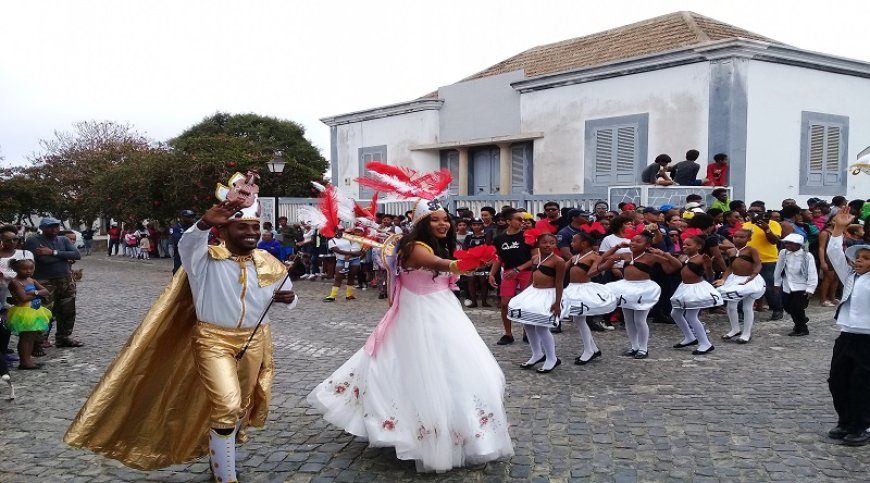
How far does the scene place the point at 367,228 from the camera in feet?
18.7

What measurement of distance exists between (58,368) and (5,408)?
5.81 feet

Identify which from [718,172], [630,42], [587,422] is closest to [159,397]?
[587,422]

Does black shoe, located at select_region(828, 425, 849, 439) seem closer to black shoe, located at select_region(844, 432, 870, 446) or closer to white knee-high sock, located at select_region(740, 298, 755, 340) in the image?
black shoe, located at select_region(844, 432, 870, 446)

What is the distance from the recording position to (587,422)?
19.7ft

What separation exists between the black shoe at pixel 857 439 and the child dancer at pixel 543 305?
2.93 metres

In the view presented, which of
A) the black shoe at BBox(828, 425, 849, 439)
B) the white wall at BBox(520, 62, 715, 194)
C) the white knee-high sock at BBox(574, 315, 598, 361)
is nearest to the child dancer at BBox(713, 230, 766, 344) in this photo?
the white knee-high sock at BBox(574, 315, 598, 361)

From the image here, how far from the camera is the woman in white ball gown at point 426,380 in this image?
479 centimetres

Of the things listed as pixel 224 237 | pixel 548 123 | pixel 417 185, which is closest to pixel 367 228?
pixel 417 185

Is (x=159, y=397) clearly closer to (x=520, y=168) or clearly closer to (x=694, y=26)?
(x=520, y=168)

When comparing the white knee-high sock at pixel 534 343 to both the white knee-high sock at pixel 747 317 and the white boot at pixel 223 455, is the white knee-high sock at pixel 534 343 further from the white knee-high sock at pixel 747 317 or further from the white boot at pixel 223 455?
the white boot at pixel 223 455

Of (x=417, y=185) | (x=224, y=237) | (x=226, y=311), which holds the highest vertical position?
(x=417, y=185)

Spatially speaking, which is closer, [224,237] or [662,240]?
[224,237]

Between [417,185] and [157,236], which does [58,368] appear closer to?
[417,185]

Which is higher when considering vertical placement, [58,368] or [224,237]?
[224,237]
